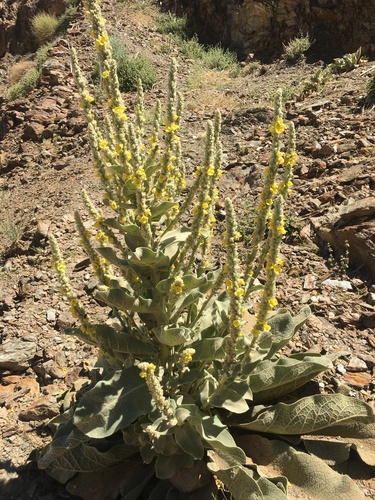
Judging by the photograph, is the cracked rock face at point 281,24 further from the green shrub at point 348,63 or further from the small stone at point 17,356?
the small stone at point 17,356

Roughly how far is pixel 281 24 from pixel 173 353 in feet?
32.6

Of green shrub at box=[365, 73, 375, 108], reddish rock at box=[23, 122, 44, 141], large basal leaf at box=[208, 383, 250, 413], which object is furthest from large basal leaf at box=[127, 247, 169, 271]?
reddish rock at box=[23, 122, 44, 141]

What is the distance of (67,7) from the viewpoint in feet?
45.4

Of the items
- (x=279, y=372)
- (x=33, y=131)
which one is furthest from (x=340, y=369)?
(x=33, y=131)

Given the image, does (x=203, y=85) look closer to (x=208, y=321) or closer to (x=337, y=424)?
(x=208, y=321)

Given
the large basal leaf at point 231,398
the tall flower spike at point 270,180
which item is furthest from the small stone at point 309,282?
the large basal leaf at point 231,398

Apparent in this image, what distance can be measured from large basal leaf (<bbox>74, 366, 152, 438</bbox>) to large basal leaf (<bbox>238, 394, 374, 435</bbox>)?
2.31ft

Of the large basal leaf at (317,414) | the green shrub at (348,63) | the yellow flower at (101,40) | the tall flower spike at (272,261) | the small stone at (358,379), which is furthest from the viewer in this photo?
the green shrub at (348,63)

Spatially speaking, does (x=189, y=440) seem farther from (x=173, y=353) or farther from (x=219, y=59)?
(x=219, y=59)

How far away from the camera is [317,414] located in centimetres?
258

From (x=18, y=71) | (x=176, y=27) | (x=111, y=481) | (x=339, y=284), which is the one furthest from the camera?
(x=18, y=71)

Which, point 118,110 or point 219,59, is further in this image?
point 219,59

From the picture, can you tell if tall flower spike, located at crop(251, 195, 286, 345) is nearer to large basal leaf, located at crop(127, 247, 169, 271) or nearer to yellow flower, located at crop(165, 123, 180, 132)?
large basal leaf, located at crop(127, 247, 169, 271)

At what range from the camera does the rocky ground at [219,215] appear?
136 inches
